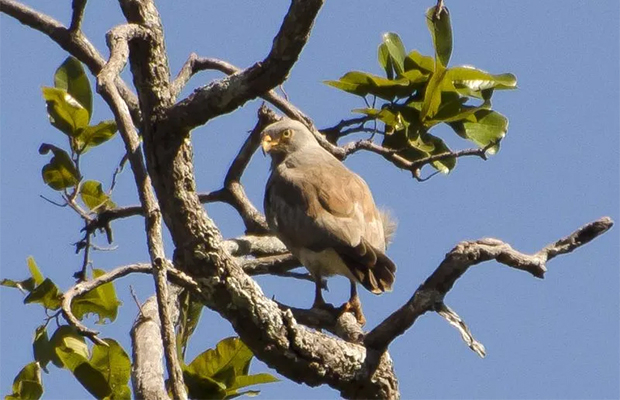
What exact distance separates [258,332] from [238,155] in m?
2.31

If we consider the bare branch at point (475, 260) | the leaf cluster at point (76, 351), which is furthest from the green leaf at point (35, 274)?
the bare branch at point (475, 260)

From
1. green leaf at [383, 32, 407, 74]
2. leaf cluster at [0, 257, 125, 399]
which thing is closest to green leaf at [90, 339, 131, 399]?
leaf cluster at [0, 257, 125, 399]

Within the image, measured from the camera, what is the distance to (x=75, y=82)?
5.37 metres

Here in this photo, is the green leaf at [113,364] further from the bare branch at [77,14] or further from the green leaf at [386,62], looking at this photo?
the green leaf at [386,62]

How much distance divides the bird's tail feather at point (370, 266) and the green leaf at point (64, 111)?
1715mm

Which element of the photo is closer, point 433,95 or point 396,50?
point 433,95

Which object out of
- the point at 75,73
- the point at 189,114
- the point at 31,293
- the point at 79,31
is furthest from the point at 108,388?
the point at 79,31

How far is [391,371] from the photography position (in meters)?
4.74

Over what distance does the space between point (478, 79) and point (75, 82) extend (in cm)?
207

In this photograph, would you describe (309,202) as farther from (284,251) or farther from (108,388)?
(108,388)

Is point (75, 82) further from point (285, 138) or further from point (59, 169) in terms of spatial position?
point (285, 138)

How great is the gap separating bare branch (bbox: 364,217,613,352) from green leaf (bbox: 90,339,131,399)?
1.20m

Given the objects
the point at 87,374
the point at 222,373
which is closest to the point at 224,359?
the point at 222,373

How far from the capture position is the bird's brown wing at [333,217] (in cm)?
598
